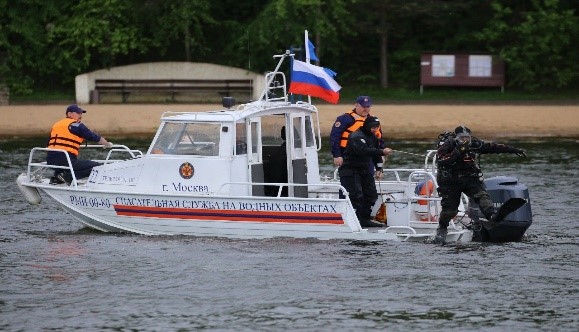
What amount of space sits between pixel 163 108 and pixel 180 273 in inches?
961

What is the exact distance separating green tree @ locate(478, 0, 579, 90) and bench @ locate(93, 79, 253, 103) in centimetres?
806

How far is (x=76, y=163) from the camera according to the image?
63.7ft

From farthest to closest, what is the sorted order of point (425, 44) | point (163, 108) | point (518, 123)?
point (425, 44) < point (163, 108) < point (518, 123)

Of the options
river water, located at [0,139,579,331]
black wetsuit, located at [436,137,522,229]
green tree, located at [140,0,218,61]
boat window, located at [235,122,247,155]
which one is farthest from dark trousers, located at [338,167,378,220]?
green tree, located at [140,0,218,61]

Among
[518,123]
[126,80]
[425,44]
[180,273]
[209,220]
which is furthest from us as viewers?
[425,44]

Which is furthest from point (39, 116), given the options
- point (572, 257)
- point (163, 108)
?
point (572, 257)

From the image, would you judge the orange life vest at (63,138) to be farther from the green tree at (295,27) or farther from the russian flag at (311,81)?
the green tree at (295,27)

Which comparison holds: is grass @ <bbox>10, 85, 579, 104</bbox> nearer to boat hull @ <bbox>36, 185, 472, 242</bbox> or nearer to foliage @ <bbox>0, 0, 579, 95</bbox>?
foliage @ <bbox>0, 0, 579, 95</bbox>

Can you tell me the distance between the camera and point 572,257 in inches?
701

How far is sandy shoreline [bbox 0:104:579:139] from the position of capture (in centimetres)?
3738

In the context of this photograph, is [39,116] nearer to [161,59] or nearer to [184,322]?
[161,59]

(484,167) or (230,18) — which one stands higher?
(230,18)

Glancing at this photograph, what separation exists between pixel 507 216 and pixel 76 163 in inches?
241

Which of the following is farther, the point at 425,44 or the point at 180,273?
the point at 425,44
